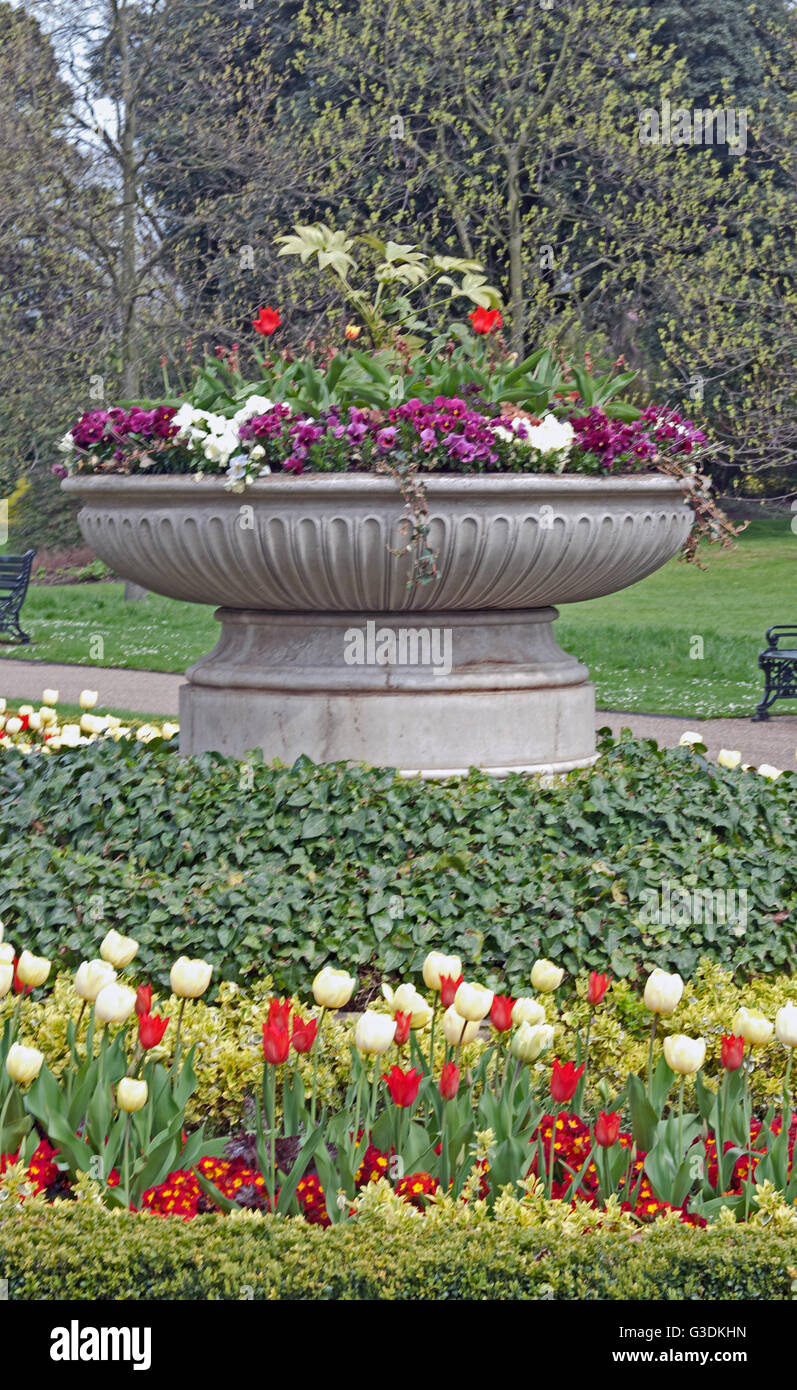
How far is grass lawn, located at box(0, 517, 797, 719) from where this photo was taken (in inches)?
499

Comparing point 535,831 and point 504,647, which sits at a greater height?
point 504,647

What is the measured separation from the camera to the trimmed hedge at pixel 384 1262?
262 cm

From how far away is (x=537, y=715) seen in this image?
5.72 m

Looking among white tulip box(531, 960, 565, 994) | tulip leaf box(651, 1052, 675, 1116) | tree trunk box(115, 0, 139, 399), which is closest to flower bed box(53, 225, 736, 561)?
white tulip box(531, 960, 565, 994)

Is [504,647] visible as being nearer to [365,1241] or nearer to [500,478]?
[500,478]

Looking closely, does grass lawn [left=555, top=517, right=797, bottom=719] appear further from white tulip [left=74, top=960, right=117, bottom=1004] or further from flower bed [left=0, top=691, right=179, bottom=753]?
white tulip [left=74, top=960, right=117, bottom=1004]

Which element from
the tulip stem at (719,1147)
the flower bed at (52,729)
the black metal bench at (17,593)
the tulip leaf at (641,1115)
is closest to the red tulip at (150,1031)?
Answer: the tulip leaf at (641,1115)

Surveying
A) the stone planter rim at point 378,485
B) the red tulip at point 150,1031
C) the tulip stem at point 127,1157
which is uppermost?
the stone planter rim at point 378,485

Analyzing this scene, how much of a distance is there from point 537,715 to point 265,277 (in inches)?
612

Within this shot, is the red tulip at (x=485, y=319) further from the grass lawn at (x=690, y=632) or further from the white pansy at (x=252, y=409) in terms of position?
the grass lawn at (x=690, y=632)

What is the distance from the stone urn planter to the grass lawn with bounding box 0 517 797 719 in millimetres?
5767

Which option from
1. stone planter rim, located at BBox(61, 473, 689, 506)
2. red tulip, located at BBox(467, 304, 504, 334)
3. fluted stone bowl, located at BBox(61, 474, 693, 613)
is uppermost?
red tulip, located at BBox(467, 304, 504, 334)
